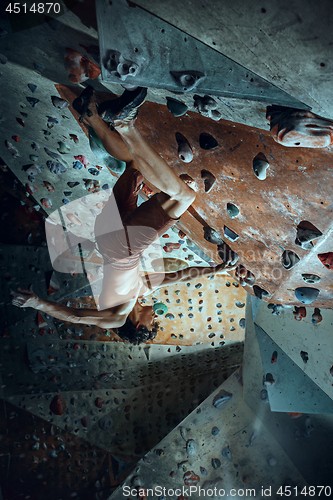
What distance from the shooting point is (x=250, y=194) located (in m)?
1.67

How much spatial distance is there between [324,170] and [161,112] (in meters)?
0.48

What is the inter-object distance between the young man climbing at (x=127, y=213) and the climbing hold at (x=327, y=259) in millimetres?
418

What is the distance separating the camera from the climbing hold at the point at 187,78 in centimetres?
124

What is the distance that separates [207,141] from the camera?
158 centimetres

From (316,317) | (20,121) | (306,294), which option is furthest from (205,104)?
(316,317)

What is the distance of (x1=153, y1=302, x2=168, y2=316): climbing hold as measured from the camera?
2914mm

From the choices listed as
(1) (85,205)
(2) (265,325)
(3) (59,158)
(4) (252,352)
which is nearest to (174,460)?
(4) (252,352)

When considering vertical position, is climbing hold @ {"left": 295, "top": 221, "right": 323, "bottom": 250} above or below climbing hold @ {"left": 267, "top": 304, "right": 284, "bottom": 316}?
above

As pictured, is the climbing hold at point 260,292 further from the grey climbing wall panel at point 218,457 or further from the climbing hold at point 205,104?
the climbing hold at point 205,104

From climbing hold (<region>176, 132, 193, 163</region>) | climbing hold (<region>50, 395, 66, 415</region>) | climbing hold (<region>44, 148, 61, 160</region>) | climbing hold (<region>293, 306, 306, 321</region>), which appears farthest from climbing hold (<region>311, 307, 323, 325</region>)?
climbing hold (<region>50, 395, 66, 415</region>)

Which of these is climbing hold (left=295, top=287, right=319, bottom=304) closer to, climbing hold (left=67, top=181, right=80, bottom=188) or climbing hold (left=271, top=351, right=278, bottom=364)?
climbing hold (left=271, top=351, right=278, bottom=364)

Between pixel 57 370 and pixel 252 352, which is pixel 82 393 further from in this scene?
pixel 252 352

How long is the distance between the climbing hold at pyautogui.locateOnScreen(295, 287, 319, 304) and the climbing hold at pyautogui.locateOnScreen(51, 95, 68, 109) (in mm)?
978

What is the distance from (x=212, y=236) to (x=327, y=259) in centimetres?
49
